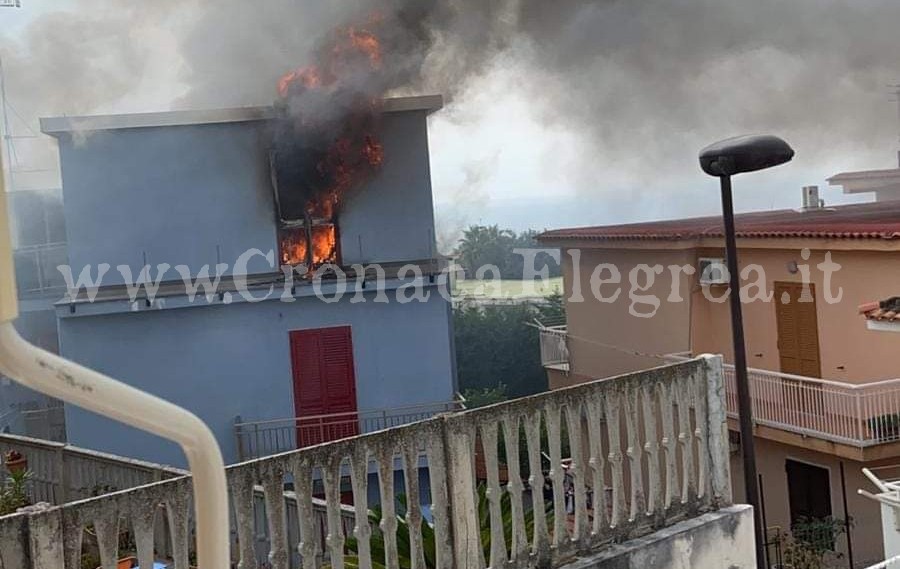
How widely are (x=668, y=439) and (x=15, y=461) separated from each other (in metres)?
4.49

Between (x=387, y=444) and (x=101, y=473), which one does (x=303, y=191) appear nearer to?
(x=101, y=473)

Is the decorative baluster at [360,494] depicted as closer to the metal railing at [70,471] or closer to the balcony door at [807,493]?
the metal railing at [70,471]

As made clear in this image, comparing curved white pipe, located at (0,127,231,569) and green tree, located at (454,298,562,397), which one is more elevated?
curved white pipe, located at (0,127,231,569)

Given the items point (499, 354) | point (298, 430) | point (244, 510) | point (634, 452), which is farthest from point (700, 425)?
point (499, 354)

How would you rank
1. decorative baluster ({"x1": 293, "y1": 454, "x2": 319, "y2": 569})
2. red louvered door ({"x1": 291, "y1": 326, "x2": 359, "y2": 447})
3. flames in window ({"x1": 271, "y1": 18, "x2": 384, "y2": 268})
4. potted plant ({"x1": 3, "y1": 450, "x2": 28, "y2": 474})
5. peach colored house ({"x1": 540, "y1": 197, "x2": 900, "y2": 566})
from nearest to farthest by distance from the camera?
decorative baluster ({"x1": 293, "y1": 454, "x2": 319, "y2": 569})
potted plant ({"x1": 3, "y1": 450, "x2": 28, "y2": 474})
peach colored house ({"x1": 540, "y1": 197, "x2": 900, "y2": 566})
red louvered door ({"x1": 291, "y1": 326, "x2": 359, "y2": 447})
flames in window ({"x1": 271, "y1": 18, "x2": 384, "y2": 268})

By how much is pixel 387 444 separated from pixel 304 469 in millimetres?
377

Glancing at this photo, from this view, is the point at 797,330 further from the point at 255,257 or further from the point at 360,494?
the point at 360,494

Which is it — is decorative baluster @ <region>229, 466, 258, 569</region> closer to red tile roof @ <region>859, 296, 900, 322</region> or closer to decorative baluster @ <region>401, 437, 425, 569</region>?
decorative baluster @ <region>401, 437, 425, 569</region>

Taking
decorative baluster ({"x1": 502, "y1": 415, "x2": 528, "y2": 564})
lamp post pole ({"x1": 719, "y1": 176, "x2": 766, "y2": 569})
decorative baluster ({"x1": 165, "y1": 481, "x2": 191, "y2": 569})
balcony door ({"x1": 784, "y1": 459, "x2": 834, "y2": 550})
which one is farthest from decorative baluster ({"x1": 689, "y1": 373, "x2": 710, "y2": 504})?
balcony door ({"x1": 784, "y1": 459, "x2": 834, "y2": 550})

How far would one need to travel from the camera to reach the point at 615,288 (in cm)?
1702

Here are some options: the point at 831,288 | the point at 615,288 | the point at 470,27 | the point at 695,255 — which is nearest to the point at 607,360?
the point at 615,288

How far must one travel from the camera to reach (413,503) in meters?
4.02

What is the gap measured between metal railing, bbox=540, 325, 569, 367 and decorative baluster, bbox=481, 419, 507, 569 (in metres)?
13.9

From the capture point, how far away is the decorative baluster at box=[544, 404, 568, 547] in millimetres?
4395
